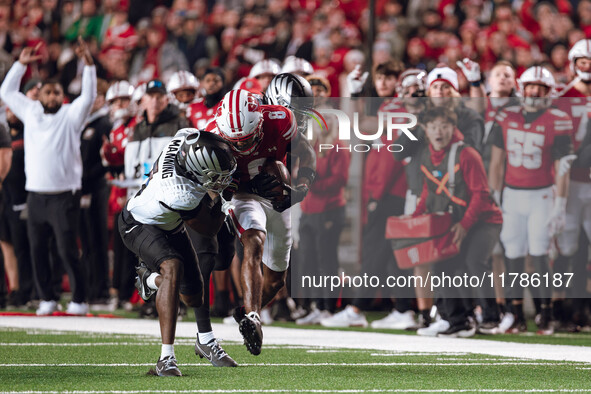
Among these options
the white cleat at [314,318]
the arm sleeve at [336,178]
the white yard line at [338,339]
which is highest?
the arm sleeve at [336,178]

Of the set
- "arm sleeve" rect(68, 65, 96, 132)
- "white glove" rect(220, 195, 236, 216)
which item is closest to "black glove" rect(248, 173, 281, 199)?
"white glove" rect(220, 195, 236, 216)

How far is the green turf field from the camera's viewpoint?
596 cm

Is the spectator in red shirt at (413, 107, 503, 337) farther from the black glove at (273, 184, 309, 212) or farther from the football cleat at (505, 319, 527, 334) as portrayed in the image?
the black glove at (273, 184, 309, 212)

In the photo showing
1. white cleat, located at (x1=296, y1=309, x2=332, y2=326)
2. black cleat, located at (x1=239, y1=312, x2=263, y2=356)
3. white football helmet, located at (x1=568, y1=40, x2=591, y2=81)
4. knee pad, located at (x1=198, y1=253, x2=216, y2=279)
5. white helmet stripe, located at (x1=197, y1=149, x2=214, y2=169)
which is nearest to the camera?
white helmet stripe, located at (x1=197, y1=149, x2=214, y2=169)

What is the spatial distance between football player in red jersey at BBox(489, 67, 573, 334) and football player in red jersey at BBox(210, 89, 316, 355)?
2641 mm

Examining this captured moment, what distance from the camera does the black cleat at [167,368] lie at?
252 inches

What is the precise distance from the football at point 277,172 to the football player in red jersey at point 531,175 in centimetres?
304

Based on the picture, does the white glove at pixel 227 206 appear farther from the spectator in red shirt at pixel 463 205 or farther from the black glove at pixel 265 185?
the spectator in red shirt at pixel 463 205

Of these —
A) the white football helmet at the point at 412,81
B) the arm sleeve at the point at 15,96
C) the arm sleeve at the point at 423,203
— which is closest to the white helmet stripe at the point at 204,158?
the arm sleeve at the point at 423,203

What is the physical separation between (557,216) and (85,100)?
4.67 meters

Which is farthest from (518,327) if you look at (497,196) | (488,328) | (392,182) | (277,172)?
(277,172)

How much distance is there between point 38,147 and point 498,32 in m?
6.93

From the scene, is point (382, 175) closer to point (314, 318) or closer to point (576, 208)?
point (314, 318)

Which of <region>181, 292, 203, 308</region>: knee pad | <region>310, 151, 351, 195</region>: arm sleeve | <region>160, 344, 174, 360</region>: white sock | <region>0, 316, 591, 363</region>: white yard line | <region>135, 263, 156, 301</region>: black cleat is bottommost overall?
<region>0, 316, 591, 363</region>: white yard line
